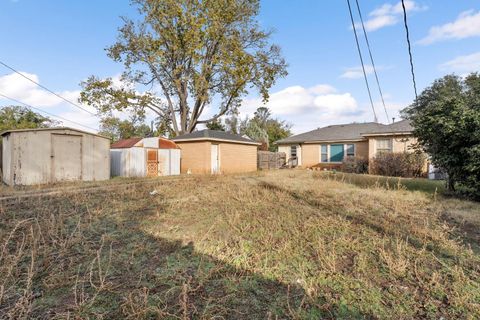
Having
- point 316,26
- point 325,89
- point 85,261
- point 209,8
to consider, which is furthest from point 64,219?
point 325,89

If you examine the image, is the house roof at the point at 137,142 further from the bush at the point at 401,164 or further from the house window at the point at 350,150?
the bush at the point at 401,164

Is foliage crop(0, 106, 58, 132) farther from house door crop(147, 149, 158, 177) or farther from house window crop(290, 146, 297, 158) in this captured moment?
house window crop(290, 146, 297, 158)

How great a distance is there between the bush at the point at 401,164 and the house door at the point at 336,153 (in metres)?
3.98


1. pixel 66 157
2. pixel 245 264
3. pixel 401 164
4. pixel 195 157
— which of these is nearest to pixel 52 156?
pixel 66 157

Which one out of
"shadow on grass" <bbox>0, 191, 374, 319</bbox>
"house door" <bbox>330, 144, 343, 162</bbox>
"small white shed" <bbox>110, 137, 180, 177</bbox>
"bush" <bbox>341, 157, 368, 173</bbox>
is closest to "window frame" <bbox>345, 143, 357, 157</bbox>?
"house door" <bbox>330, 144, 343, 162</bbox>

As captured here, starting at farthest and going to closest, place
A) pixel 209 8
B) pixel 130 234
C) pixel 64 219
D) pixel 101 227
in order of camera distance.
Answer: pixel 209 8 < pixel 64 219 < pixel 101 227 < pixel 130 234

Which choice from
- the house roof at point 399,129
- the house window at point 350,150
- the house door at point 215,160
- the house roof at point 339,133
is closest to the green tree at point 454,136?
the house roof at point 399,129

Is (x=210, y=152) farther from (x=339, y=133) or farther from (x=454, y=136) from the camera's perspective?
(x=454, y=136)

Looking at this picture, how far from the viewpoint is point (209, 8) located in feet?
69.3

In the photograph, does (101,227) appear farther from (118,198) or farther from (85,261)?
(118,198)

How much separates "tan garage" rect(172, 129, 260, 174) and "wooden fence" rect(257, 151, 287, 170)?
2.44 m

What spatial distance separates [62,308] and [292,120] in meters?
44.7

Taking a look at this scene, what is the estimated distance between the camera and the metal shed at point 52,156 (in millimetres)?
10953

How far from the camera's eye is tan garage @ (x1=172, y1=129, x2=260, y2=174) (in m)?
17.5
